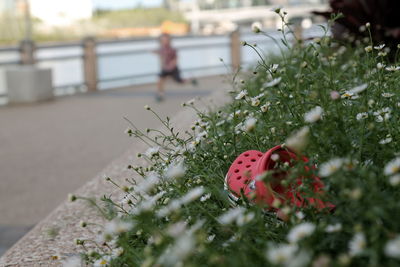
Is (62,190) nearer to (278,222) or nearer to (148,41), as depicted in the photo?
(278,222)

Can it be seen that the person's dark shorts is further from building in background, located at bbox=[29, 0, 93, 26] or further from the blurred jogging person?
building in background, located at bbox=[29, 0, 93, 26]

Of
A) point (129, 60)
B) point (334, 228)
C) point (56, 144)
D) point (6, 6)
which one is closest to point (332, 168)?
point (334, 228)

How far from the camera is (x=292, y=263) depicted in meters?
1.14

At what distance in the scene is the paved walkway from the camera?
521 centimetres

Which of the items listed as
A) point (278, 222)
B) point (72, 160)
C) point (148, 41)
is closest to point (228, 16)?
point (148, 41)

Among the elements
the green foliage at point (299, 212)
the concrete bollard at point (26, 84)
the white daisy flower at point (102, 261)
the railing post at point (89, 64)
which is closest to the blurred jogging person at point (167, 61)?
the concrete bollard at point (26, 84)

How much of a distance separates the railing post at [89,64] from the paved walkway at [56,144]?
0.95 metres

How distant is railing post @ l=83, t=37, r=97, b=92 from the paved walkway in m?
0.95

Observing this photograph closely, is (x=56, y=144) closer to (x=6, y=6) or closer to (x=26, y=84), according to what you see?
(x=26, y=84)

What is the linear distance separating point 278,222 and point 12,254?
126 centimetres

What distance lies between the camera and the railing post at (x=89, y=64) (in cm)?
1455

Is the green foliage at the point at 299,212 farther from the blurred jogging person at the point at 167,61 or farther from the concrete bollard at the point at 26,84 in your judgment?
the concrete bollard at the point at 26,84

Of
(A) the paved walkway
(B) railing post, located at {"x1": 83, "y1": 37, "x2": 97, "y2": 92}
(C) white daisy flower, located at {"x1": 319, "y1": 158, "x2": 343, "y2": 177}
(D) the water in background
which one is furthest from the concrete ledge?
(B) railing post, located at {"x1": 83, "y1": 37, "x2": 97, "y2": 92}

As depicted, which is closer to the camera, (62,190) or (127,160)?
(127,160)
